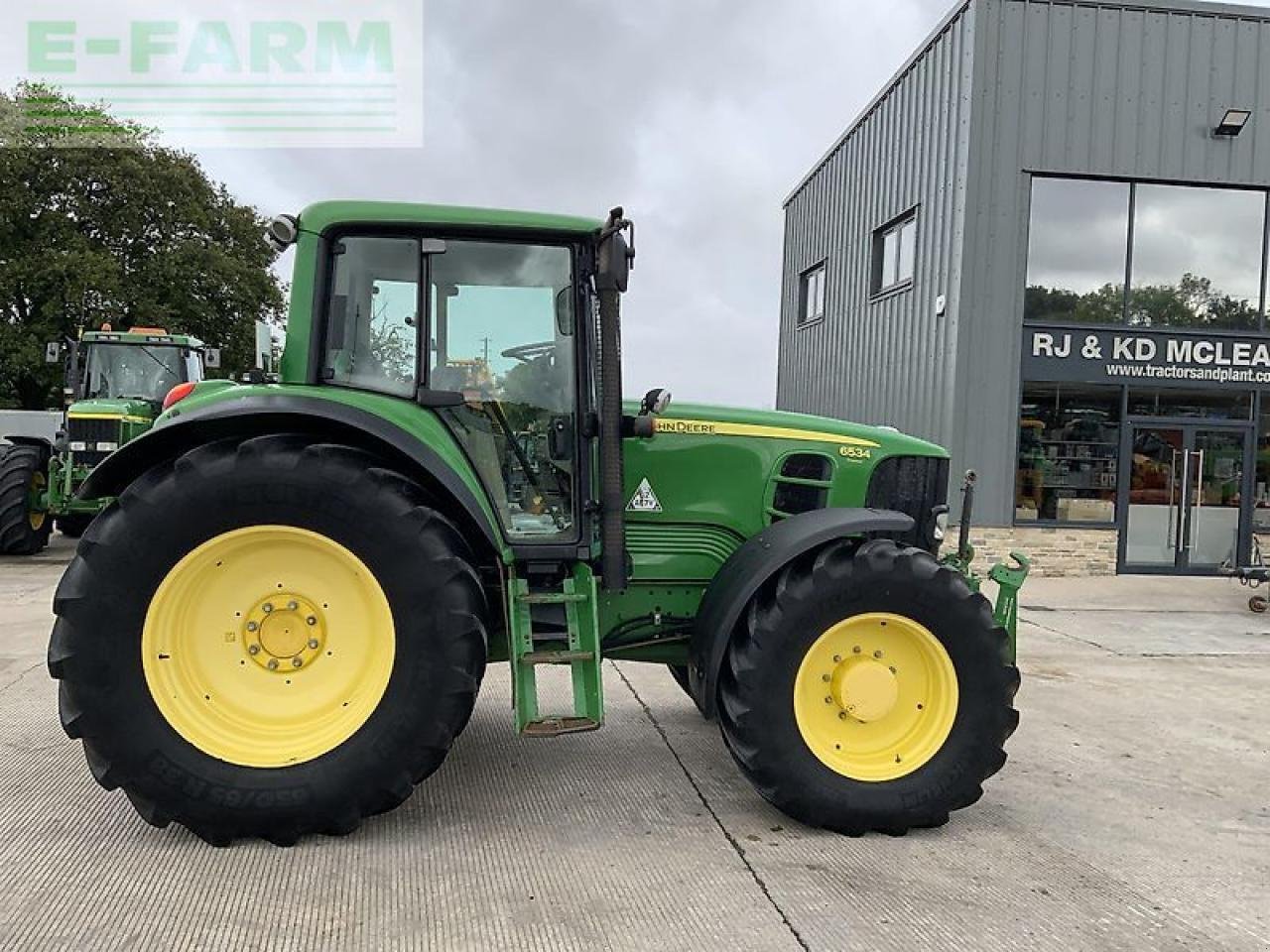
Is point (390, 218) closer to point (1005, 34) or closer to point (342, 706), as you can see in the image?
point (342, 706)

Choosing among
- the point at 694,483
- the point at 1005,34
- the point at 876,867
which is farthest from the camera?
the point at 1005,34

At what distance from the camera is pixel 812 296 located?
17.4 m

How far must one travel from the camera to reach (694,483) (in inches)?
164

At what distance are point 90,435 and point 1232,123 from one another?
13818 mm

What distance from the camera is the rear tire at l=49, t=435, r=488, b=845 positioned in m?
3.25

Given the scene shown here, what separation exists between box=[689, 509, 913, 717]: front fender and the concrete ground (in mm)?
599

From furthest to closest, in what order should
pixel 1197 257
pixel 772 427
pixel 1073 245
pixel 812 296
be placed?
1. pixel 812 296
2. pixel 1197 257
3. pixel 1073 245
4. pixel 772 427

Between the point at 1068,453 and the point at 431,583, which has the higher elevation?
Answer: the point at 1068,453

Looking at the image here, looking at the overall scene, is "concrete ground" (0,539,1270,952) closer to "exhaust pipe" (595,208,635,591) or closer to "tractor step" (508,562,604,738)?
"tractor step" (508,562,604,738)

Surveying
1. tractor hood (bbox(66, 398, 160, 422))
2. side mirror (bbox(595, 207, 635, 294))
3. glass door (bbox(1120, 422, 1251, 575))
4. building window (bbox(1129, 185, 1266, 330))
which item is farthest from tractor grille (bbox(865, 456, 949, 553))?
tractor hood (bbox(66, 398, 160, 422))

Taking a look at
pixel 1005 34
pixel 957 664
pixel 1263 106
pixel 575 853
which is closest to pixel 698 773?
pixel 575 853

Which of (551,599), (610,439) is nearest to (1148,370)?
(610,439)

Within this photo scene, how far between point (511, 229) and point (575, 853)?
233 centimetres

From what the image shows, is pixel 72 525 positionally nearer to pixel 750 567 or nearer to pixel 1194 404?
pixel 750 567
